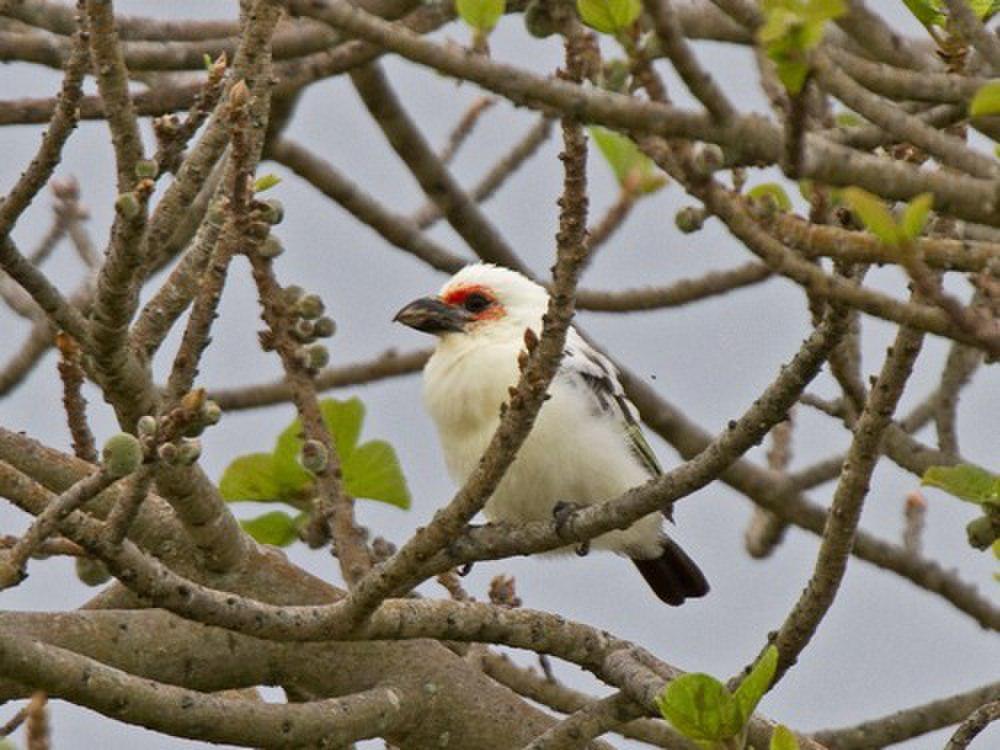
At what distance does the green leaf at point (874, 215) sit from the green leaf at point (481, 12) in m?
0.72

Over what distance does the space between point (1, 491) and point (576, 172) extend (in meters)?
1.33

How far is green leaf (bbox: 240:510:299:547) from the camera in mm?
5297

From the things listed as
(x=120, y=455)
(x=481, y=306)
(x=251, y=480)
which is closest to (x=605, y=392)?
(x=481, y=306)

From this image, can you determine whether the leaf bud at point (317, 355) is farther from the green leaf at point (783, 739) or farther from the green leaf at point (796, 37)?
the green leaf at point (796, 37)

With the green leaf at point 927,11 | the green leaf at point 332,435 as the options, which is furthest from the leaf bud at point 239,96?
the green leaf at point 332,435

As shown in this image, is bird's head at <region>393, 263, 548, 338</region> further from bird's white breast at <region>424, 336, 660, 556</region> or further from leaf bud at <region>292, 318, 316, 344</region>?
leaf bud at <region>292, 318, 316, 344</region>

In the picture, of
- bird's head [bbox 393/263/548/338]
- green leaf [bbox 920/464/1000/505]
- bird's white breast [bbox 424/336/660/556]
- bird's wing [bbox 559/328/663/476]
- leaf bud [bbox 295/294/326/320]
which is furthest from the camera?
bird's head [bbox 393/263/548/338]

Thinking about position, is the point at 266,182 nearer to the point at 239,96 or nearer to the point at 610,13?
the point at 239,96

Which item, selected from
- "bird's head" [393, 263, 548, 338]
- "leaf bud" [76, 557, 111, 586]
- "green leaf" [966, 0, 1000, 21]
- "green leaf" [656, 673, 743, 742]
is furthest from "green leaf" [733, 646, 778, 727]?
"bird's head" [393, 263, 548, 338]

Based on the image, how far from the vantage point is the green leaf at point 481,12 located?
2.98 meters

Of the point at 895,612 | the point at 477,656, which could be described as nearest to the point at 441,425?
the point at 477,656

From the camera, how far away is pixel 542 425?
5688 millimetres

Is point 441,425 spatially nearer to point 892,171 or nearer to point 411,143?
point 411,143

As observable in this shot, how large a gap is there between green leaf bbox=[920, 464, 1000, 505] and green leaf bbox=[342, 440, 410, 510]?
205 cm
